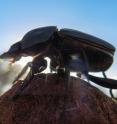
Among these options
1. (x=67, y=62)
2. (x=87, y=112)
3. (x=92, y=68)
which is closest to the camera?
(x=87, y=112)

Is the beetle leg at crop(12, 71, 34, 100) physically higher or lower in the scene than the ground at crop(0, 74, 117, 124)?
higher

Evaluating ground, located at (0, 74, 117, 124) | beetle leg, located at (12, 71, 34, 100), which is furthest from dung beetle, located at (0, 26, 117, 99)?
ground, located at (0, 74, 117, 124)

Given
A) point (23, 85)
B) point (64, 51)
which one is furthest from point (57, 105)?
point (64, 51)

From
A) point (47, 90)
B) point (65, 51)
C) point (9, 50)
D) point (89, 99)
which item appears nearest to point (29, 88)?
point (47, 90)

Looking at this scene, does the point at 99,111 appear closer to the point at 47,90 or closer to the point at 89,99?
the point at 89,99

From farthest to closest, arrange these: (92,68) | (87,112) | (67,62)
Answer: (92,68), (67,62), (87,112)

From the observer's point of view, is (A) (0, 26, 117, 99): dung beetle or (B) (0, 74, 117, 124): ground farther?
(A) (0, 26, 117, 99): dung beetle

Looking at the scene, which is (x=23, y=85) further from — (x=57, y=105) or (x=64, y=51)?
(x=64, y=51)

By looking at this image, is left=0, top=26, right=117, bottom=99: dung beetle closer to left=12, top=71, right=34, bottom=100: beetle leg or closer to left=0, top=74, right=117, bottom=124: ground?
left=12, top=71, right=34, bottom=100: beetle leg

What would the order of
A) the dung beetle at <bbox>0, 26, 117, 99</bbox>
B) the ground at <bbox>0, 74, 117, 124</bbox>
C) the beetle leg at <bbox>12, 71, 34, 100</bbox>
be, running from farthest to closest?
the dung beetle at <bbox>0, 26, 117, 99</bbox>
the beetle leg at <bbox>12, 71, 34, 100</bbox>
the ground at <bbox>0, 74, 117, 124</bbox>
